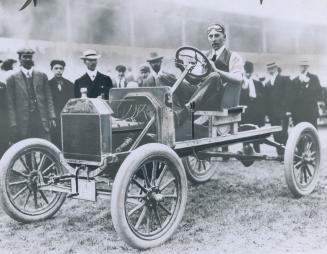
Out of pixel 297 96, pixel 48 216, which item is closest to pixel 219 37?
pixel 48 216

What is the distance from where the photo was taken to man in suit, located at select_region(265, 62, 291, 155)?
6141 mm

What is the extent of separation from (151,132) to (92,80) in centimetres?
148

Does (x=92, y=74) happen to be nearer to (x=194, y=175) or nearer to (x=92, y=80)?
(x=92, y=80)

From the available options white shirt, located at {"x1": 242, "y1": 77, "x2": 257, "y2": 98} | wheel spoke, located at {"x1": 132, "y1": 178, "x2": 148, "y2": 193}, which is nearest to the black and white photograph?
wheel spoke, located at {"x1": 132, "y1": 178, "x2": 148, "y2": 193}

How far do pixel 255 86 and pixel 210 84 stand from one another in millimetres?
2819

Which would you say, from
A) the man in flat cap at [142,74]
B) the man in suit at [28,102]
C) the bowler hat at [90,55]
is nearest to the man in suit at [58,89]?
the man in suit at [28,102]

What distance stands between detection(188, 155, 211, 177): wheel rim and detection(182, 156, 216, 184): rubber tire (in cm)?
2

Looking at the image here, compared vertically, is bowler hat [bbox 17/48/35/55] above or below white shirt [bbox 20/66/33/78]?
above

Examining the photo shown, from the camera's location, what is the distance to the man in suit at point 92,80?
434cm

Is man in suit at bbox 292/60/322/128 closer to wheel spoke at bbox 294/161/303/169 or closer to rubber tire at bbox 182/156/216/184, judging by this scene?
rubber tire at bbox 182/156/216/184

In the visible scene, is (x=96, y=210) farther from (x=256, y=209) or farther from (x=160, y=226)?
(x=256, y=209)

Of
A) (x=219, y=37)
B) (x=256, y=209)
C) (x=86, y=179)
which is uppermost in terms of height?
(x=219, y=37)

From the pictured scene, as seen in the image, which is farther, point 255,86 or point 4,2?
point 255,86

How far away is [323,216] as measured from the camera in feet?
11.0
